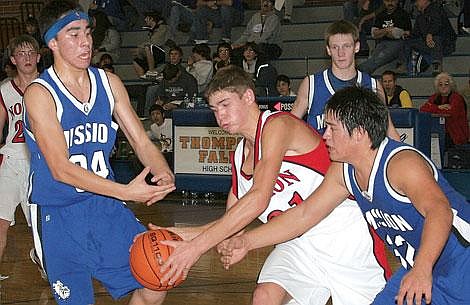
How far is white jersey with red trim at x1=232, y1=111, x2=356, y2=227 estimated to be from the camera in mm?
5051

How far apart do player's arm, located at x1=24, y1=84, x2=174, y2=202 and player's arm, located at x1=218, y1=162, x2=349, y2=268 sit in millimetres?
541

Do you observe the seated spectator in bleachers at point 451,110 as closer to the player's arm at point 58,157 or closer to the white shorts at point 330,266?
the white shorts at point 330,266

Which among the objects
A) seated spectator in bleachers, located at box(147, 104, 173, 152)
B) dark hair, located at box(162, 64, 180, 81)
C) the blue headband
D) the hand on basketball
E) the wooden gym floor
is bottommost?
the wooden gym floor

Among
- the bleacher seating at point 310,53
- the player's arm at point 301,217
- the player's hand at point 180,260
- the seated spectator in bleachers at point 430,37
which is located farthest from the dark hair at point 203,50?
the player's hand at point 180,260

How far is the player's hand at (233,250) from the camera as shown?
15.0 ft

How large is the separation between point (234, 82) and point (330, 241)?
105 centimetres

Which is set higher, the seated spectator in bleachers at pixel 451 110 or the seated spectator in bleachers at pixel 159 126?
the seated spectator in bleachers at pixel 451 110

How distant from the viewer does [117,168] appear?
13664 millimetres

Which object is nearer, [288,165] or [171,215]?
[288,165]

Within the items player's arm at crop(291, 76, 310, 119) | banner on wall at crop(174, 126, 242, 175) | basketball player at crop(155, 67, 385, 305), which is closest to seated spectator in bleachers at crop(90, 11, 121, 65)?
banner on wall at crop(174, 126, 242, 175)

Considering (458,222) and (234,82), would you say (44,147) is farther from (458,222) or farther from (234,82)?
(458,222)

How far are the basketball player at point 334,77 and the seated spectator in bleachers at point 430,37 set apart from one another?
7.27 m

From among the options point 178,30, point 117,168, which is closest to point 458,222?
point 117,168

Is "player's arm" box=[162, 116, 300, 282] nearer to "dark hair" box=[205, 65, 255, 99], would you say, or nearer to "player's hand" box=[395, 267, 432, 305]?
"dark hair" box=[205, 65, 255, 99]
